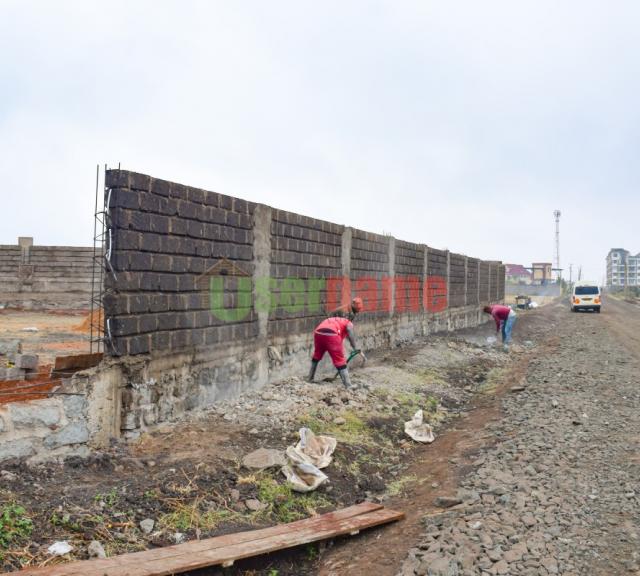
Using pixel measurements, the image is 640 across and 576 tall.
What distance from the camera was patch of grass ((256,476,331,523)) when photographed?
14.5ft

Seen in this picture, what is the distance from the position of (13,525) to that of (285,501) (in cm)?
197

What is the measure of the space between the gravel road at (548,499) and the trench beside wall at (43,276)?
59.4 ft

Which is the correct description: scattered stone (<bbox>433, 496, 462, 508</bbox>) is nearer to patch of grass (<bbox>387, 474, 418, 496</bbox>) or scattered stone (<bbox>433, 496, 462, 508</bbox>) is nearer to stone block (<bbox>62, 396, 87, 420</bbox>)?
patch of grass (<bbox>387, 474, 418, 496</bbox>)

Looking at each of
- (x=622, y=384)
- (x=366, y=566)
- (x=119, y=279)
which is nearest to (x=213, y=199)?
(x=119, y=279)

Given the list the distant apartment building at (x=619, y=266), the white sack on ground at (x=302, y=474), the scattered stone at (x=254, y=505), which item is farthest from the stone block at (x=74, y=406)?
the distant apartment building at (x=619, y=266)

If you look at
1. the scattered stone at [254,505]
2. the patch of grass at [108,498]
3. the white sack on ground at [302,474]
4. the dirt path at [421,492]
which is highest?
the patch of grass at [108,498]

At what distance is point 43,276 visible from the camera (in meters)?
21.6

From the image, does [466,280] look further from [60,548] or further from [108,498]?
[60,548]

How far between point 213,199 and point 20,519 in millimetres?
3888

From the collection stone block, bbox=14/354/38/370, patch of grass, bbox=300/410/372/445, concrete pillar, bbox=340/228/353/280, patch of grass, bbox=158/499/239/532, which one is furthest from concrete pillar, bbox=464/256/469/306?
patch of grass, bbox=158/499/239/532

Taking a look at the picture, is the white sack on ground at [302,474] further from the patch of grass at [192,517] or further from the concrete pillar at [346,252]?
the concrete pillar at [346,252]

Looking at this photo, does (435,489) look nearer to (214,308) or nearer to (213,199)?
(214,308)

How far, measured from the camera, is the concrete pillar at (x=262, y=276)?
7402mm

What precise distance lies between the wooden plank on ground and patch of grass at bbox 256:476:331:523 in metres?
0.25
